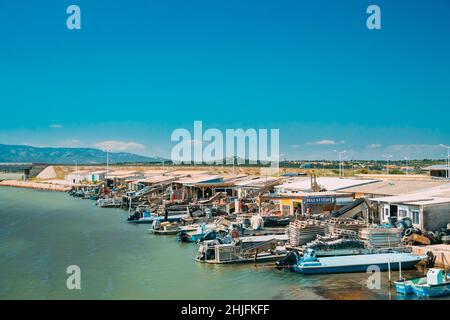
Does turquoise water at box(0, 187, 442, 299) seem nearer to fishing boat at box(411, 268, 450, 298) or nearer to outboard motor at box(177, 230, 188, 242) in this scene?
outboard motor at box(177, 230, 188, 242)

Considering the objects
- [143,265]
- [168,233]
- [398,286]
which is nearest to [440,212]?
[398,286]

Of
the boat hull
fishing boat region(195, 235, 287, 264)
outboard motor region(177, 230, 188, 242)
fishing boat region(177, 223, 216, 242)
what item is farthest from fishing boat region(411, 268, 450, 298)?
outboard motor region(177, 230, 188, 242)

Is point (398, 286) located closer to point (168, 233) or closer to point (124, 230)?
point (168, 233)

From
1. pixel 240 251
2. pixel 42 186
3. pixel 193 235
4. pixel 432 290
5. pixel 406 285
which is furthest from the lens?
pixel 42 186

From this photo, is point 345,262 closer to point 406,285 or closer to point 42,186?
point 406,285

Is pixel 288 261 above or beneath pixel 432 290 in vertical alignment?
above

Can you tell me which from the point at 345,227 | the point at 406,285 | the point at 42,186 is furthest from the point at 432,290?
the point at 42,186
